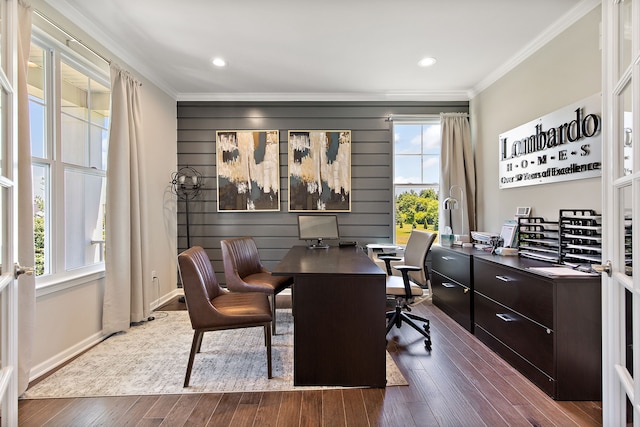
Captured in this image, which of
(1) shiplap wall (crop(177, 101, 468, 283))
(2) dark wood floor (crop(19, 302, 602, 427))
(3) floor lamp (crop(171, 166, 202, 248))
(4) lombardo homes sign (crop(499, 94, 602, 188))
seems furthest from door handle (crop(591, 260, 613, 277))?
(3) floor lamp (crop(171, 166, 202, 248))

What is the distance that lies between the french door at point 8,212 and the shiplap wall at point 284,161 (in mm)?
2862

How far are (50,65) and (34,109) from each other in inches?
15.6

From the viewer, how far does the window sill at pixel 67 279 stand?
2160 mm

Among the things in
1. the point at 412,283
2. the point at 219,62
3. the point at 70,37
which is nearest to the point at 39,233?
the point at 70,37

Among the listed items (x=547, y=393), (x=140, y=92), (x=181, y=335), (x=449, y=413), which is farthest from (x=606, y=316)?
(x=140, y=92)

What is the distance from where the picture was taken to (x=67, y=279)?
2352 millimetres

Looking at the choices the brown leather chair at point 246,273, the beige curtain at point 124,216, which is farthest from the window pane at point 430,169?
the beige curtain at point 124,216

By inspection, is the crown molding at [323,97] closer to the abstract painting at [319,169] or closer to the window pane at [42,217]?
the abstract painting at [319,169]

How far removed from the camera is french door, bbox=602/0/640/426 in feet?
3.74

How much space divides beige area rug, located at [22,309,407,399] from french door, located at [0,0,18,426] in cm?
83

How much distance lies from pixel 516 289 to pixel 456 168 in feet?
6.95

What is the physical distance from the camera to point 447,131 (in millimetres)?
3941

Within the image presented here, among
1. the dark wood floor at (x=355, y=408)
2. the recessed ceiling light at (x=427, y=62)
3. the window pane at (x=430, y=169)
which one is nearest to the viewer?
the dark wood floor at (x=355, y=408)

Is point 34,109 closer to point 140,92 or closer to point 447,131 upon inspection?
point 140,92
